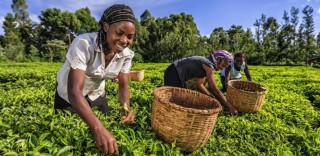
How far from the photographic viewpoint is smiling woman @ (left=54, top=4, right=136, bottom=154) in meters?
1.78

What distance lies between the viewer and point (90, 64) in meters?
2.25

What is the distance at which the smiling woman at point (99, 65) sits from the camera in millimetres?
1778

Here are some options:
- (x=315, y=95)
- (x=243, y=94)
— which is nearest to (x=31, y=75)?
(x=243, y=94)

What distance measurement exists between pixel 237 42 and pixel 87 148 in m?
46.3

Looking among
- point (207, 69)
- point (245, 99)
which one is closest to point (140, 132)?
point (207, 69)

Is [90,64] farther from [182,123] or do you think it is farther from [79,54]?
[182,123]

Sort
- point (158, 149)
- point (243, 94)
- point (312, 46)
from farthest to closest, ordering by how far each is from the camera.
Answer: point (312, 46) < point (243, 94) < point (158, 149)

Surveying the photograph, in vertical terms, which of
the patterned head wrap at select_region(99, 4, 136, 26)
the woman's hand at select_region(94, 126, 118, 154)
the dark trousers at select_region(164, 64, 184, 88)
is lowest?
the woman's hand at select_region(94, 126, 118, 154)

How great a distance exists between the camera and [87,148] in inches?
71.3

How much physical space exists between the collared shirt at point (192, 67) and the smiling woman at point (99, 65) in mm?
1977

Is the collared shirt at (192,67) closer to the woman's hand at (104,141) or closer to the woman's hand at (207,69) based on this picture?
the woman's hand at (207,69)

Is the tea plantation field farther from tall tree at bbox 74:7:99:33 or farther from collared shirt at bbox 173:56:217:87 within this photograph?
tall tree at bbox 74:7:99:33

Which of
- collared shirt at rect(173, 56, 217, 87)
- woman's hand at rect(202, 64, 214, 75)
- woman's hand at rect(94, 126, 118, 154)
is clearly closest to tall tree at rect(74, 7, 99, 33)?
collared shirt at rect(173, 56, 217, 87)

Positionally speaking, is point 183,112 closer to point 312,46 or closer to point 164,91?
point 164,91
